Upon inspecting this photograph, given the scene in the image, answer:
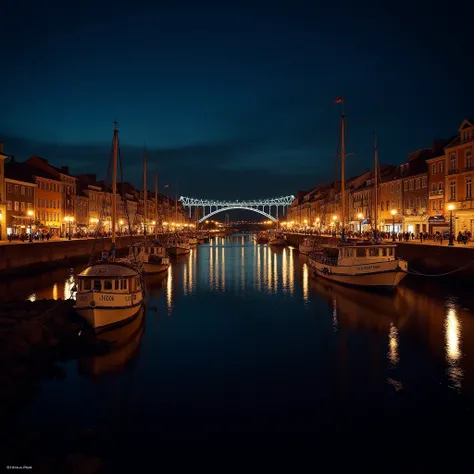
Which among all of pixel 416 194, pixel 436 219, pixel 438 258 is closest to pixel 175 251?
pixel 416 194

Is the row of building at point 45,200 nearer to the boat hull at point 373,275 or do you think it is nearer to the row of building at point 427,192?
the boat hull at point 373,275

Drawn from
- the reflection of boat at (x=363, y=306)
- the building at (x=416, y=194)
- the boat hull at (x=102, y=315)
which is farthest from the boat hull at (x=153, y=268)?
the building at (x=416, y=194)

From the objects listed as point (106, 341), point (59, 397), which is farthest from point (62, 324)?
point (59, 397)

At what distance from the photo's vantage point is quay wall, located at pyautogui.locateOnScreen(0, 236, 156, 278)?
38219mm

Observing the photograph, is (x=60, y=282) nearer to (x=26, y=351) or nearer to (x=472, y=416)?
(x=26, y=351)

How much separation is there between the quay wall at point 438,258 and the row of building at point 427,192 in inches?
191

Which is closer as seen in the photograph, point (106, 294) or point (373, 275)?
point (106, 294)

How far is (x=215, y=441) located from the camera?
1156 cm

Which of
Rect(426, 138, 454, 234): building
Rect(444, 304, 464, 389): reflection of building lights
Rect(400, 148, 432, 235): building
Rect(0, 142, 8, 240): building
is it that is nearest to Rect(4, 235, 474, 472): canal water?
Rect(444, 304, 464, 389): reflection of building lights

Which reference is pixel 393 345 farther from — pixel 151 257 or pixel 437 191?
pixel 437 191

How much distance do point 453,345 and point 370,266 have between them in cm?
1377

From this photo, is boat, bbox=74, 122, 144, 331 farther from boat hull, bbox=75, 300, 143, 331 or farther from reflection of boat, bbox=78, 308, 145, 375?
reflection of boat, bbox=78, 308, 145, 375

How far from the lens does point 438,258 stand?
35.3 m

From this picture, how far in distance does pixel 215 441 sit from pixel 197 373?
5.07m
